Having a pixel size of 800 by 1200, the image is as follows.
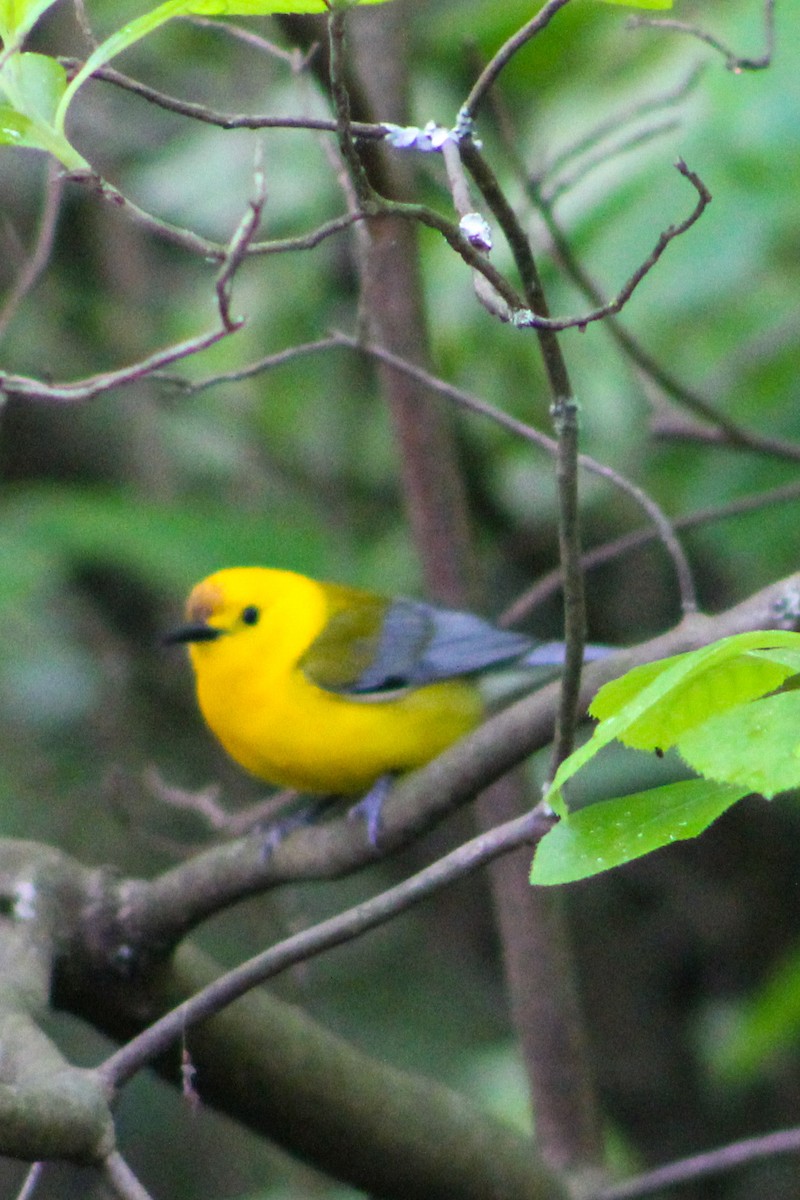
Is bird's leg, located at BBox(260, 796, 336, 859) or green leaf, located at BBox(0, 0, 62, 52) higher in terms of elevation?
green leaf, located at BBox(0, 0, 62, 52)

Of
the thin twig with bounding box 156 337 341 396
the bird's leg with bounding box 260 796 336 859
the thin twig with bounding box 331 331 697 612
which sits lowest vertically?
the bird's leg with bounding box 260 796 336 859

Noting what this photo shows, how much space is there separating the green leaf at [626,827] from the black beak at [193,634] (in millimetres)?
2284

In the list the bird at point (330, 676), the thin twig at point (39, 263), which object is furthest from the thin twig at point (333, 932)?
the bird at point (330, 676)

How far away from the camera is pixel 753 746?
1.02 metres

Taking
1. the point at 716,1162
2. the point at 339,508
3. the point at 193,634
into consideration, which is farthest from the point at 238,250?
the point at 339,508

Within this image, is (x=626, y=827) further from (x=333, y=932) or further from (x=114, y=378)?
(x=114, y=378)

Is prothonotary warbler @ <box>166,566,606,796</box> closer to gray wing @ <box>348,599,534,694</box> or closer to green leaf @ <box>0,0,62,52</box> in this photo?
gray wing @ <box>348,599,534,694</box>

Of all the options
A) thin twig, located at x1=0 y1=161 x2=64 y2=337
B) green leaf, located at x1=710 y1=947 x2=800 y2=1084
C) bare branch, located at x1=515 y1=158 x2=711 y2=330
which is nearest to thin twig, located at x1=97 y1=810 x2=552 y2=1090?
bare branch, located at x1=515 y1=158 x2=711 y2=330

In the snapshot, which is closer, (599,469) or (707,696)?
(707,696)

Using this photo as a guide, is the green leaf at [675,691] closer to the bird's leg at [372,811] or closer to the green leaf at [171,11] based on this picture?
the green leaf at [171,11]

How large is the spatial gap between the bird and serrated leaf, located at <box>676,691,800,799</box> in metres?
2.22

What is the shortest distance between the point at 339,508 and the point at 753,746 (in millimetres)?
4368

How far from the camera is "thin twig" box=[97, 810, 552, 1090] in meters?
1.41

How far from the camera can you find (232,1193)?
5102mm
